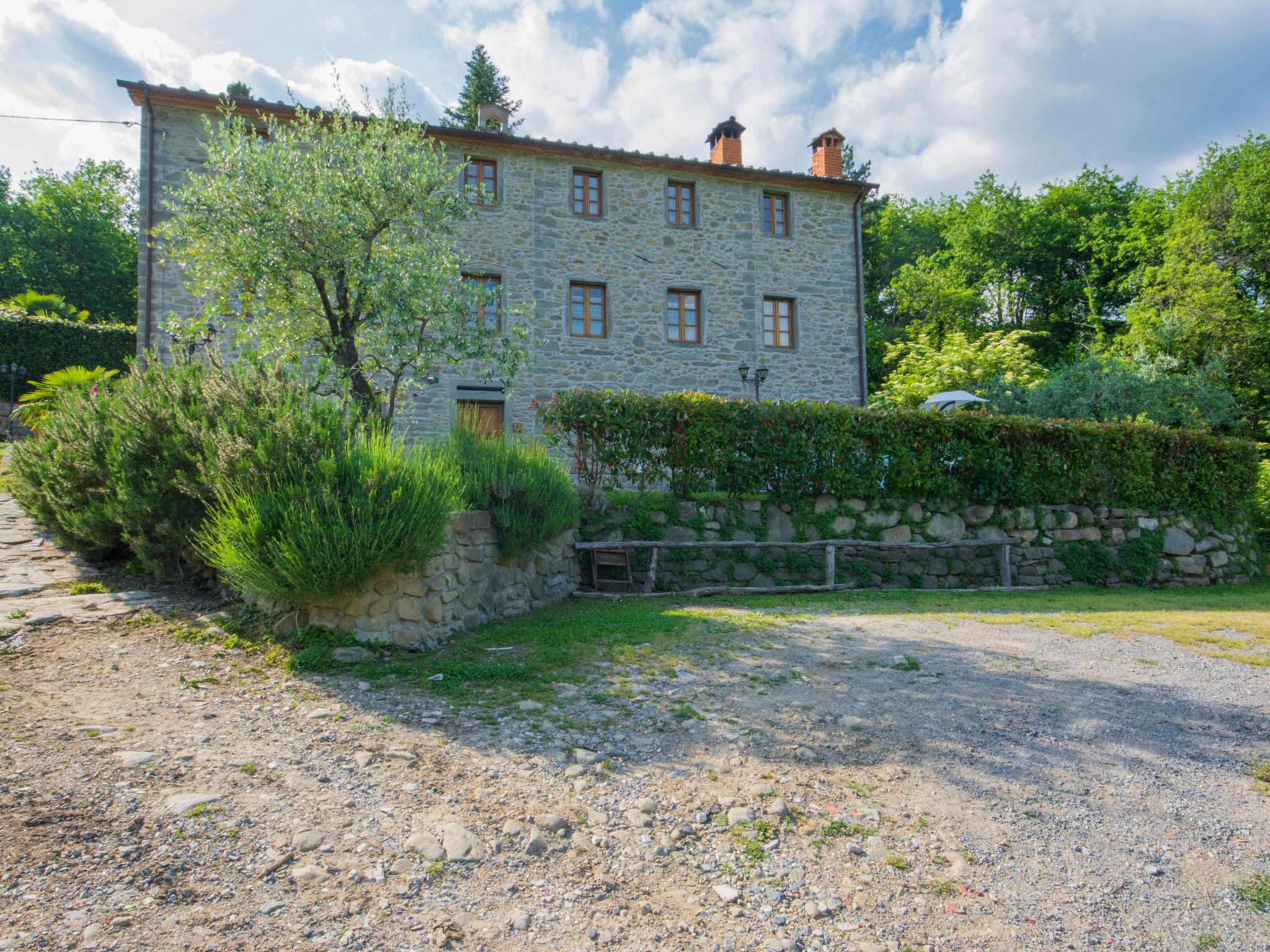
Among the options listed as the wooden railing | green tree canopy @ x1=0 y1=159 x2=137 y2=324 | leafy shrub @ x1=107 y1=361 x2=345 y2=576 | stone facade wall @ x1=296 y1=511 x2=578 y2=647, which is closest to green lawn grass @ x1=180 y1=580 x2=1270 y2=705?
stone facade wall @ x1=296 y1=511 x2=578 y2=647

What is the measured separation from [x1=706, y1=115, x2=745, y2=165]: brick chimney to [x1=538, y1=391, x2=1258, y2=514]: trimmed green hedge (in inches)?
442

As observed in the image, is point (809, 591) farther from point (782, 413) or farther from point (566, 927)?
point (566, 927)

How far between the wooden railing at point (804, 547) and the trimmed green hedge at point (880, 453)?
70 centimetres

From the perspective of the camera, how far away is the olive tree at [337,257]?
7.83 m

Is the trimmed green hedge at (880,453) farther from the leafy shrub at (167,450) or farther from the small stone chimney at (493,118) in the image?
the small stone chimney at (493,118)

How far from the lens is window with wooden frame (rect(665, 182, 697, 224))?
17250 mm

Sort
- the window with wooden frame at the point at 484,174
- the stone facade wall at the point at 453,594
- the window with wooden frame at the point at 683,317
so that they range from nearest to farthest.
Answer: the stone facade wall at the point at 453,594, the window with wooden frame at the point at 484,174, the window with wooden frame at the point at 683,317

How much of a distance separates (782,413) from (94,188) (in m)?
36.8

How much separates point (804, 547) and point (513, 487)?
14.0 ft

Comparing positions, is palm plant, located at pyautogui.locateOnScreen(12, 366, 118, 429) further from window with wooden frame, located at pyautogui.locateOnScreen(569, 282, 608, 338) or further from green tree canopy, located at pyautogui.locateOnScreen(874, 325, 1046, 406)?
green tree canopy, located at pyautogui.locateOnScreen(874, 325, 1046, 406)

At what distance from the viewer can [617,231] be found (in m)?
16.7

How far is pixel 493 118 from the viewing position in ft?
56.6

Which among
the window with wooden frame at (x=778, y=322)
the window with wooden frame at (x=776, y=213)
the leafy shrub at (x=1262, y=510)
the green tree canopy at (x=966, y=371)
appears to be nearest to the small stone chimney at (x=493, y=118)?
the window with wooden frame at (x=776, y=213)

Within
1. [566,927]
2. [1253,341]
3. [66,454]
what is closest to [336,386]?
[66,454]
